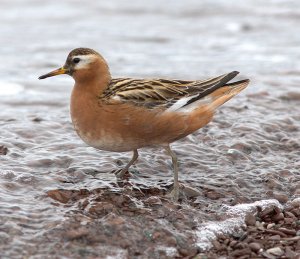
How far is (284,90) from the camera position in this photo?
12.7 m

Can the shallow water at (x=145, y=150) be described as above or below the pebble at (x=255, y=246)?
above

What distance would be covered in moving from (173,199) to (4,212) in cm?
196

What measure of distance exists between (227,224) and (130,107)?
69.6 inches

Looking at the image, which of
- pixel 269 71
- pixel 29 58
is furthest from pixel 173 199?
pixel 29 58

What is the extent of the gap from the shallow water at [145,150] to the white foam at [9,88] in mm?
20

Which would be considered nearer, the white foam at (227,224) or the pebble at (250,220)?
the white foam at (227,224)

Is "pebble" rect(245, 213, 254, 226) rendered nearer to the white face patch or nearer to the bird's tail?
the bird's tail

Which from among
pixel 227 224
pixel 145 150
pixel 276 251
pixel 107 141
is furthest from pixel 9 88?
pixel 276 251

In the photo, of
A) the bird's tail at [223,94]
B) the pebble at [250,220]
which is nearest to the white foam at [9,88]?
the bird's tail at [223,94]

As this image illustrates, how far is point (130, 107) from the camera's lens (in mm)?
7930

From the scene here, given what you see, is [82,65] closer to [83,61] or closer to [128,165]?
[83,61]

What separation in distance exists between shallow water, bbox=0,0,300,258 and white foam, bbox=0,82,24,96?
2 cm

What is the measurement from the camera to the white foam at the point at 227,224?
7.22m

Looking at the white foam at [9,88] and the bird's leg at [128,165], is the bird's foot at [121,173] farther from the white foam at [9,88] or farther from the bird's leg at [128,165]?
the white foam at [9,88]
